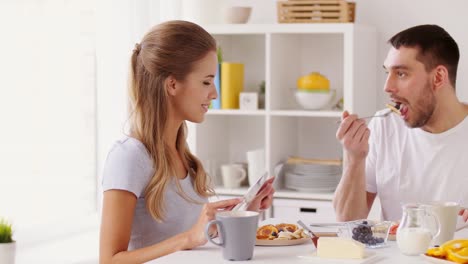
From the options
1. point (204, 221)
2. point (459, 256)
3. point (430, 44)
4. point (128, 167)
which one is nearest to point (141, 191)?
point (128, 167)

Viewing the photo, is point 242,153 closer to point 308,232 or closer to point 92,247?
point 92,247

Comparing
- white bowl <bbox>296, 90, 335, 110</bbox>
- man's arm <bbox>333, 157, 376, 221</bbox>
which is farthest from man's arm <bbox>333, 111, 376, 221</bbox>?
Answer: white bowl <bbox>296, 90, 335, 110</bbox>

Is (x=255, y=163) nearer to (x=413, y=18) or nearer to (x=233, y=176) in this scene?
(x=233, y=176)

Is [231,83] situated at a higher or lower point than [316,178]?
higher

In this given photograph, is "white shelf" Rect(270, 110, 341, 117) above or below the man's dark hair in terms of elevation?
below

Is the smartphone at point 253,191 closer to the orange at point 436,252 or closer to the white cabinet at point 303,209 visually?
the orange at point 436,252

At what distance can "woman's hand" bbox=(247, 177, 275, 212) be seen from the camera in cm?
241

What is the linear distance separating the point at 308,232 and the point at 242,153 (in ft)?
7.44

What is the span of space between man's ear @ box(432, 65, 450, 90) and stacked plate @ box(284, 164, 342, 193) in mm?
1100

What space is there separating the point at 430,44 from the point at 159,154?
1.17 metres

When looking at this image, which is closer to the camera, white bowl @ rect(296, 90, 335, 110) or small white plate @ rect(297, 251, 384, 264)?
small white plate @ rect(297, 251, 384, 264)

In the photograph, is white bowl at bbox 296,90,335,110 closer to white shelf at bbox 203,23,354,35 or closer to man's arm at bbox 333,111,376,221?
white shelf at bbox 203,23,354,35

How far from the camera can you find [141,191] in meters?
2.39

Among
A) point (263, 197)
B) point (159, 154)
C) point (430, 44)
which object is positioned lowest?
point (263, 197)
